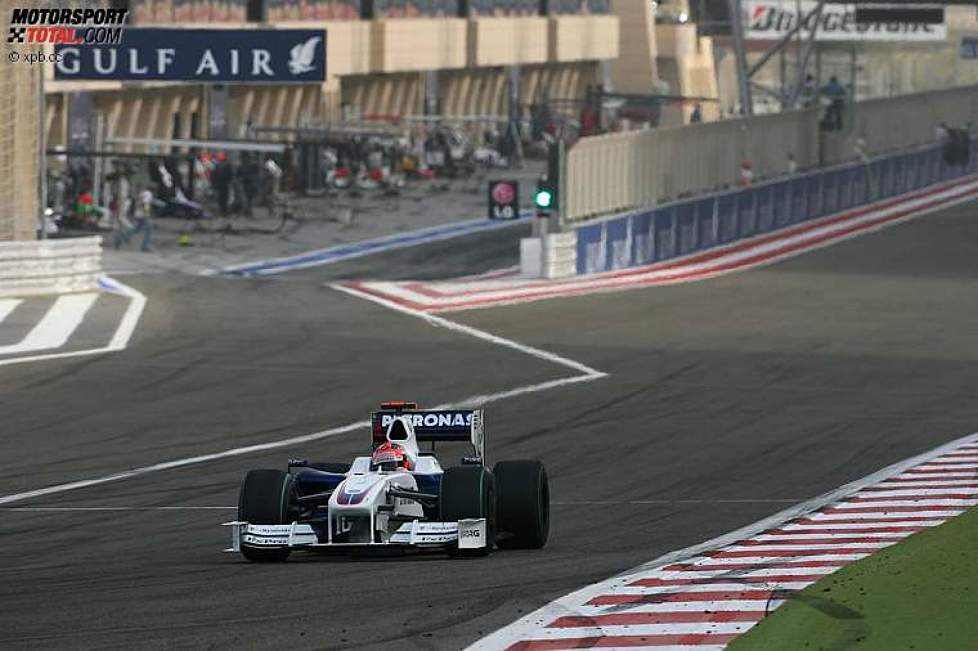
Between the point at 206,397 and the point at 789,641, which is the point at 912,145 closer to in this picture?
the point at 206,397

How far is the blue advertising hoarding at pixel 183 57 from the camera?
4581 cm

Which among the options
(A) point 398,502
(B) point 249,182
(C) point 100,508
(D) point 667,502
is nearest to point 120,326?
(C) point 100,508

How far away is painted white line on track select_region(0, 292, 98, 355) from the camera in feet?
104

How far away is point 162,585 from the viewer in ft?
44.0

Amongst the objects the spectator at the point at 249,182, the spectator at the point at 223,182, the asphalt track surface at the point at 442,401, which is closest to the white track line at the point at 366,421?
the asphalt track surface at the point at 442,401

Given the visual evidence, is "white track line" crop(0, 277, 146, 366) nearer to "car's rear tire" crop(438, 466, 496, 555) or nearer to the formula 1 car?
the formula 1 car

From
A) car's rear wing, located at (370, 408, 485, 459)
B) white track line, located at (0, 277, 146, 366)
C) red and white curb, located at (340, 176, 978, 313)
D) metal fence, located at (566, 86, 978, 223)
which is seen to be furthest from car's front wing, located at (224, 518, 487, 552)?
metal fence, located at (566, 86, 978, 223)

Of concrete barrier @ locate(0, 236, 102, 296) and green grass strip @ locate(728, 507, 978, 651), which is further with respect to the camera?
concrete barrier @ locate(0, 236, 102, 296)

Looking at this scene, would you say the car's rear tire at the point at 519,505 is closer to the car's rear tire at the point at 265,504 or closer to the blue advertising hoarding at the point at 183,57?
the car's rear tire at the point at 265,504

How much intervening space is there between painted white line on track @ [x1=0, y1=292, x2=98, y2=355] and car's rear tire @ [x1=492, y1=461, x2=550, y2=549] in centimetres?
1715

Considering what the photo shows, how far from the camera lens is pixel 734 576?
522 inches

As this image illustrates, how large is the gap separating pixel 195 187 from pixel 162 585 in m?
42.5

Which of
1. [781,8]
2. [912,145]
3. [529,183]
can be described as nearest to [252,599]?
[529,183]

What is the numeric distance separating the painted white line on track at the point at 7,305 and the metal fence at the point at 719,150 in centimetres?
1171
